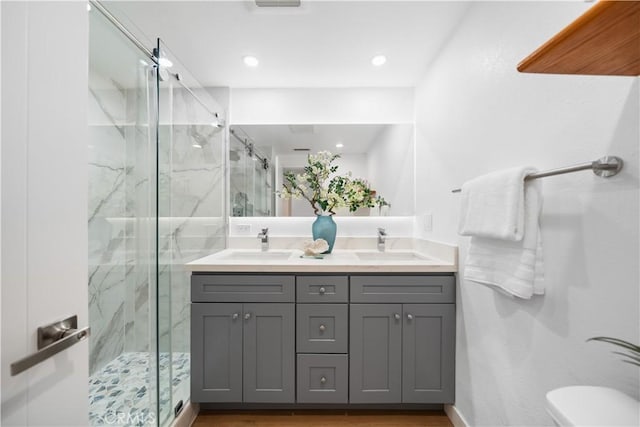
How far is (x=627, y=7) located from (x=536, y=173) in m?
0.48

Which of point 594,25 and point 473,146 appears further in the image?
point 473,146

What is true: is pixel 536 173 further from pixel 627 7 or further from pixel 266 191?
pixel 266 191

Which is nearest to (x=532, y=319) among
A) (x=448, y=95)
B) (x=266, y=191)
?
(x=448, y=95)

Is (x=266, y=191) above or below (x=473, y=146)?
below

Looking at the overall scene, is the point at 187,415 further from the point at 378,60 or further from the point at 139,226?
the point at 378,60

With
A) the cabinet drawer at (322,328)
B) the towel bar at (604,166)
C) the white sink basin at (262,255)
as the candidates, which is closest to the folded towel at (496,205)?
the towel bar at (604,166)

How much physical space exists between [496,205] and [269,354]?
1329 millimetres

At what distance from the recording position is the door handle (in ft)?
1.59

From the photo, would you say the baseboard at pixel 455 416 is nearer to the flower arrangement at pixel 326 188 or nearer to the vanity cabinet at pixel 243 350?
the vanity cabinet at pixel 243 350

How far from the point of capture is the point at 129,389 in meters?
1.36

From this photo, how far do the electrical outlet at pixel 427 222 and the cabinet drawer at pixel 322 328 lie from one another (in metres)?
0.81

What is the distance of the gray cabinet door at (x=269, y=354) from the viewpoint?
148 cm

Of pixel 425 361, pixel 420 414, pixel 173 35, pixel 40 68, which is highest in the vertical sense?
pixel 173 35

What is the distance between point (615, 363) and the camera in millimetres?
673
